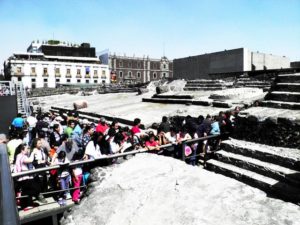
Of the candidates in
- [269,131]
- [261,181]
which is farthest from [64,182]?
[269,131]

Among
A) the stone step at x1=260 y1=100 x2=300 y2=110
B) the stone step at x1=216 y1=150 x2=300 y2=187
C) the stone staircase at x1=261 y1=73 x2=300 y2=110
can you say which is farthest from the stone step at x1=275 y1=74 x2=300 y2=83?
the stone step at x1=216 y1=150 x2=300 y2=187

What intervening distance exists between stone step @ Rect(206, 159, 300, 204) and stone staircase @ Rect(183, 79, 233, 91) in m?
11.8

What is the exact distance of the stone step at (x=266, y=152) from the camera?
4836 millimetres

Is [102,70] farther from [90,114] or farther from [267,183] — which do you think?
[267,183]

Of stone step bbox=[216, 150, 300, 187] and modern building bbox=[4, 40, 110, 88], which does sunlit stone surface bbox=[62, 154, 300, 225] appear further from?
modern building bbox=[4, 40, 110, 88]

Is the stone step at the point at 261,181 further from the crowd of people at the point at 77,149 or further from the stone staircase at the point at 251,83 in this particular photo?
the stone staircase at the point at 251,83

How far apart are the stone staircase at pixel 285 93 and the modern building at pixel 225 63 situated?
17040 mm

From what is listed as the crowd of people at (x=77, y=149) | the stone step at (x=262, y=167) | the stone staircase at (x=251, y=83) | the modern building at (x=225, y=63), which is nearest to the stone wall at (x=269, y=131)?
the stone step at (x=262, y=167)

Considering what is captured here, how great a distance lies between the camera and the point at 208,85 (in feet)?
57.4

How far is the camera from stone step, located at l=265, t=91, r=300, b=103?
6.21 metres

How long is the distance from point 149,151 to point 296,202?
2951mm

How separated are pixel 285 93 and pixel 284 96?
0.07 meters

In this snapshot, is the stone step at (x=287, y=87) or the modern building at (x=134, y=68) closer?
the stone step at (x=287, y=87)

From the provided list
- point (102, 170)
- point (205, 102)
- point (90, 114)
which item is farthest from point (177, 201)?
point (90, 114)
